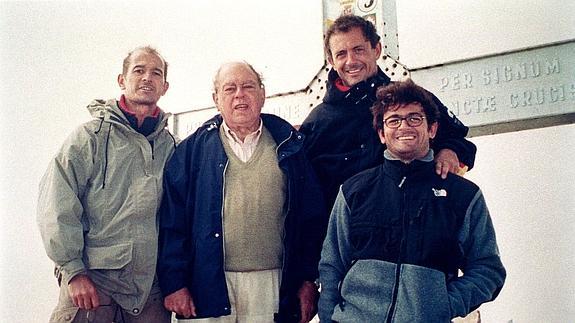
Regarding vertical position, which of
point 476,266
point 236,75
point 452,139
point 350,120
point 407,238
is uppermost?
point 236,75

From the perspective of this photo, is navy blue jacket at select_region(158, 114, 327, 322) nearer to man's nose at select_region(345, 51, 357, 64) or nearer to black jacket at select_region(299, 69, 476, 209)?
black jacket at select_region(299, 69, 476, 209)

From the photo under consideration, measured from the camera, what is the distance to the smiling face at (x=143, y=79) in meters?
2.71

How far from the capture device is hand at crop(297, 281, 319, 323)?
7.89 ft

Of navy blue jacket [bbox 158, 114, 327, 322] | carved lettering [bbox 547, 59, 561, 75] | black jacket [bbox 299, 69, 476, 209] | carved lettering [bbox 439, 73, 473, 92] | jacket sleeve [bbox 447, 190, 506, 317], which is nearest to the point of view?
jacket sleeve [bbox 447, 190, 506, 317]

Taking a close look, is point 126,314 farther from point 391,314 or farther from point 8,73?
point 8,73

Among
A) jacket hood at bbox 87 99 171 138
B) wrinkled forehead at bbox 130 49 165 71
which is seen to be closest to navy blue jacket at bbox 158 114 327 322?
jacket hood at bbox 87 99 171 138

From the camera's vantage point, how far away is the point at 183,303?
2336 mm

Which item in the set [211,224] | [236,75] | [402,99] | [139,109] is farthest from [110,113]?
[402,99]

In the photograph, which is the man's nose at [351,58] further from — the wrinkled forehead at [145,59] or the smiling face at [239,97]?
the wrinkled forehead at [145,59]

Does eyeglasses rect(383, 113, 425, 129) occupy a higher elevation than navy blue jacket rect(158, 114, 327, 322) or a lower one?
higher

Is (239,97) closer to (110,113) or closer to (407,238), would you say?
(110,113)

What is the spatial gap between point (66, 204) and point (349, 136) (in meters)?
1.24

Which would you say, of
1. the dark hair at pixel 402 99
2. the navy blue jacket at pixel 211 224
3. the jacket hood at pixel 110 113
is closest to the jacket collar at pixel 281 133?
the navy blue jacket at pixel 211 224

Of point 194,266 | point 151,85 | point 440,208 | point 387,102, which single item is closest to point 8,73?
point 151,85
